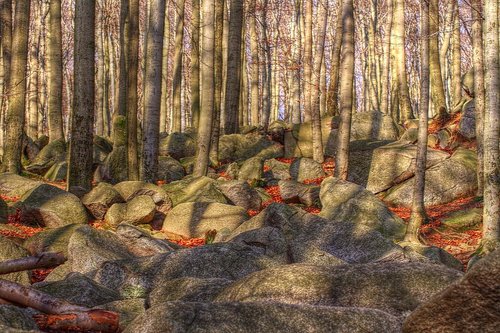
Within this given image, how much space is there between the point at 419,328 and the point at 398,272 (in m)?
1.60

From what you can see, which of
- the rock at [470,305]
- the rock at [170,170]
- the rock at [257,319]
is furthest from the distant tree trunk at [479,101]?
the rock at [470,305]

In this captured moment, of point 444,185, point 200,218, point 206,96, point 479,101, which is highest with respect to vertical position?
point 206,96

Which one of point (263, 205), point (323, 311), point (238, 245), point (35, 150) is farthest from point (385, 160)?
→ point (323, 311)

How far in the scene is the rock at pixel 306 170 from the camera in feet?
59.2

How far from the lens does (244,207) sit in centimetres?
1460

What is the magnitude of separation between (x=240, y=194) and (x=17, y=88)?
20.6 feet

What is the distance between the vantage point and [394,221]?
42.2 ft

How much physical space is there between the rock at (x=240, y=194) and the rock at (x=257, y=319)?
34.8 feet

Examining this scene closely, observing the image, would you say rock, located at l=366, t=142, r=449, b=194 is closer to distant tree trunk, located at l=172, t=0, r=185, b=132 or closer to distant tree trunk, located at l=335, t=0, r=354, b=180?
distant tree trunk, located at l=335, t=0, r=354, b=180

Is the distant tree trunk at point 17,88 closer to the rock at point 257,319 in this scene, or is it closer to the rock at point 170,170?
the rock at point 170,170

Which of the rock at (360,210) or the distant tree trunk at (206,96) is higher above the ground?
the distant tree trunk at (206,96)

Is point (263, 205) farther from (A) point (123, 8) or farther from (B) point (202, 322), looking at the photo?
(B) point (202, 322)

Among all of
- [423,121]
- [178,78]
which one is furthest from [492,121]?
[178,78]

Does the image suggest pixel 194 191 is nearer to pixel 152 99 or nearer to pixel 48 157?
pixel 152 99
